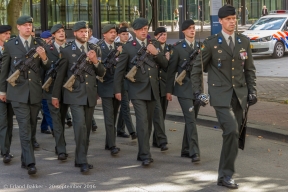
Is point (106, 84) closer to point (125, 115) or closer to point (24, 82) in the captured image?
point (125, 115)

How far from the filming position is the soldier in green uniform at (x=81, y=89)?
334 inches

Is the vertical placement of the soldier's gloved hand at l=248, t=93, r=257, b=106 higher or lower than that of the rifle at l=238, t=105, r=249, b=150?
higher

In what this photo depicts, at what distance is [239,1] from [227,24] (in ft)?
143

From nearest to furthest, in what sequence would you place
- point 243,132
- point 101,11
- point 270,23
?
point 243,132 → point 270,23 → point 101,11

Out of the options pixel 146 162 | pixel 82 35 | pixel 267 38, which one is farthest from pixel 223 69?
pixel 267 38

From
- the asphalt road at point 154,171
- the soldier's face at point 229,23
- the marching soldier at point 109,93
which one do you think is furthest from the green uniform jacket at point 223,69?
the marching soldier at point 109,93

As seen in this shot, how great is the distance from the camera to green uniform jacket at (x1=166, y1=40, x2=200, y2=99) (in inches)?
360

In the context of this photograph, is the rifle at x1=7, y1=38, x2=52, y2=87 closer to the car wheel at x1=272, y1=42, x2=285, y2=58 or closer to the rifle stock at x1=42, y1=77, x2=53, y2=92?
the rifle stock at x1=42, y1=77, x2=53, y2=92

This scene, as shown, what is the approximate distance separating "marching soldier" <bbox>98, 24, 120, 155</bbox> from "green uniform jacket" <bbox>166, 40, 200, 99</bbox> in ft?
3.24

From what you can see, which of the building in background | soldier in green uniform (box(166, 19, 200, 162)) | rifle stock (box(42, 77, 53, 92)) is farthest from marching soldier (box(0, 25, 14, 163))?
the building in background

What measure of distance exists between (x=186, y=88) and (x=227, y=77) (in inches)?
64.6

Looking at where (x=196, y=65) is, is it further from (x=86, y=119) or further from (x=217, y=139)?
(x=217, y=139)

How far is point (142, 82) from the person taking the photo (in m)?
9.02

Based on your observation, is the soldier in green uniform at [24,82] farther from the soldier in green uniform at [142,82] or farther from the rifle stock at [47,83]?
the soldier in green uniform at [142,82]
